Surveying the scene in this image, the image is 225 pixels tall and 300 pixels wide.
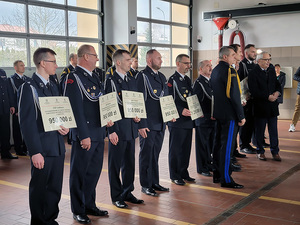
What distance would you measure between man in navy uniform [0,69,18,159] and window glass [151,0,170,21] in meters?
6.70

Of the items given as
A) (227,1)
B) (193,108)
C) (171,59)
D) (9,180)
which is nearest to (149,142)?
→ (193,108)

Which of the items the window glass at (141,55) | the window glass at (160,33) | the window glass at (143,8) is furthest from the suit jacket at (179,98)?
the window glass at (160,33)

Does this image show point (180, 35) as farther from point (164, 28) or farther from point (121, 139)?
point (121, 139)

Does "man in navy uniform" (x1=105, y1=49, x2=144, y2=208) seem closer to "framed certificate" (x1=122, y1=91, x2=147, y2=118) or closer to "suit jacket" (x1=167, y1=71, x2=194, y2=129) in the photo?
"framed certificate" (x1=122, y1=91, x2=147, y2=118)

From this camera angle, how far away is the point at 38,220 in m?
3.74

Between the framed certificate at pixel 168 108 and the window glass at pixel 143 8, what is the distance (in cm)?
795

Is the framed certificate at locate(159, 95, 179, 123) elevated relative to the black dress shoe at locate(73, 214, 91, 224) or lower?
elevated

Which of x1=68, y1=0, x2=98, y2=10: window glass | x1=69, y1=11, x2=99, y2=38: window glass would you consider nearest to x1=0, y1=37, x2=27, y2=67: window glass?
x1=69, y1=11, x2=99, y2=38: window glass

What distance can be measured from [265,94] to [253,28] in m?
7.28

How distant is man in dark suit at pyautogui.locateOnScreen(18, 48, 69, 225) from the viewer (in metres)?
3.54

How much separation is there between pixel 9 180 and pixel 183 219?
10.5 feet

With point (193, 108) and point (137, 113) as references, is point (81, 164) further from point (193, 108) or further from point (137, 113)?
point (193, 108)

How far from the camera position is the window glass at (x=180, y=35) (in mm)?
14407

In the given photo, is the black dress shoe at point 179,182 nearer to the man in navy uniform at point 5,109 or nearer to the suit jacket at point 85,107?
the suit jacket at point 85,107
